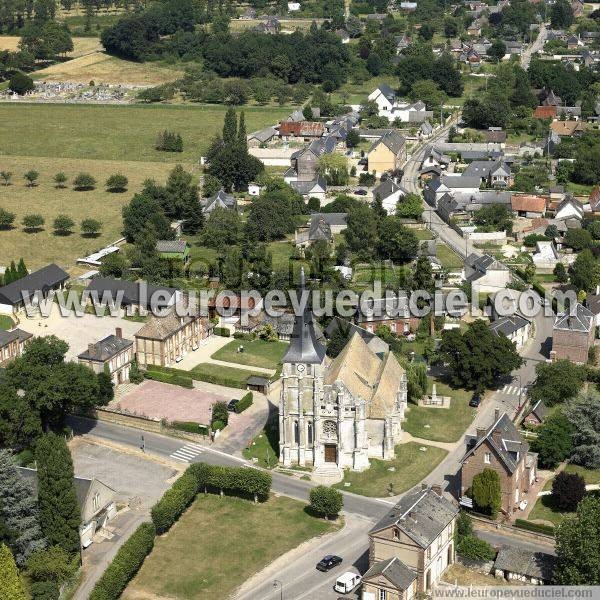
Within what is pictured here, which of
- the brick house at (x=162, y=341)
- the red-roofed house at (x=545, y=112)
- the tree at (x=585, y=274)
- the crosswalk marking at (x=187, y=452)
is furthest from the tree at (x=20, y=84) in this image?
the crosswalk marking at (x=187, y=452)

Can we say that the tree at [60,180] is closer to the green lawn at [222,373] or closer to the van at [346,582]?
the green lawn at [222,373]

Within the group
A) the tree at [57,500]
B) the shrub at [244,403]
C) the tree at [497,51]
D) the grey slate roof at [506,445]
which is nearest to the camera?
the tree at [57,500]

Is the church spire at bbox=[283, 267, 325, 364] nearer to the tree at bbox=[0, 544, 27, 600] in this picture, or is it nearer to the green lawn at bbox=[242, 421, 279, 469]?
the green lawn at bbox=[242, 421, 279, 469]

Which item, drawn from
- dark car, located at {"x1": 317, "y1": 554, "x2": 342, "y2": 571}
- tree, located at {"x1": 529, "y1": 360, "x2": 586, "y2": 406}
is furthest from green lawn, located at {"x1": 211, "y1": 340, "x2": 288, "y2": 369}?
dark car, located at {"x1": 317, "y1": 554, "x2": 342, "y2": 571}

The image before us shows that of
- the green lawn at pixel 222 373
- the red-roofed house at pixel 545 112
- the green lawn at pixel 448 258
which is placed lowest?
the green lawn at pixel 222 373

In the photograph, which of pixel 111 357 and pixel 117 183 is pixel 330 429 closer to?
pixel 111 357

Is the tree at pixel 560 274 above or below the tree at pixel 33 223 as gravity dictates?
below
